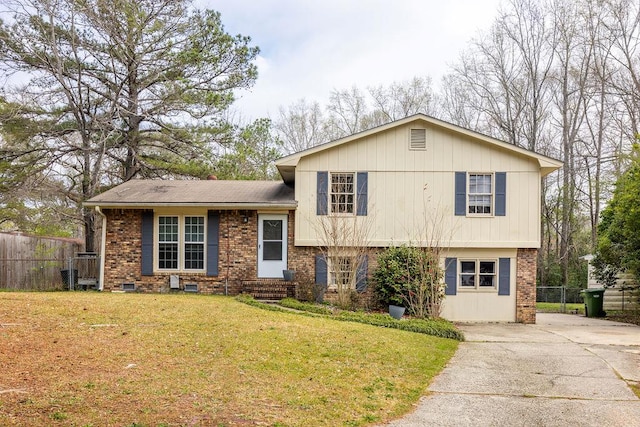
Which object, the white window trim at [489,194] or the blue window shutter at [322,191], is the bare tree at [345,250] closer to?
the blue window shutter at [322,191]

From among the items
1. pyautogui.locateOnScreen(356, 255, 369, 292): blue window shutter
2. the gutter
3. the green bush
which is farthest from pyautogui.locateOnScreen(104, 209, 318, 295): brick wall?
the green bush

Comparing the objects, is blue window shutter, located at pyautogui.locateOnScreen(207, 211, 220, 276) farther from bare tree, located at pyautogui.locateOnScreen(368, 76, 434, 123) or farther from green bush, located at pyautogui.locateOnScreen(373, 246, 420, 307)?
bare tree, located at pyautogui.locateOnScreen(368, 76, 434, 123)

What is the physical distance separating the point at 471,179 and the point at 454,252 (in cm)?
222

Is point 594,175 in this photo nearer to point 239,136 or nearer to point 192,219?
point 239,136

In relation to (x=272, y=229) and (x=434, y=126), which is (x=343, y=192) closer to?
(x=272, y=229)

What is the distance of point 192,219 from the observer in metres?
16.1

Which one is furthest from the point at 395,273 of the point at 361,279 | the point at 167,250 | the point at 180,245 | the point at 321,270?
the point at 167,250

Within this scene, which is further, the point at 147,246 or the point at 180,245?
the point at 180,245

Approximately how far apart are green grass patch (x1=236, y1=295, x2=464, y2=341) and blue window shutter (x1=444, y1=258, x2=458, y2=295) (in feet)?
7.59

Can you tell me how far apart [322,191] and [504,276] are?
586 centimetres

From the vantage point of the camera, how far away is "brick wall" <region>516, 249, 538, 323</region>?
1508 cm

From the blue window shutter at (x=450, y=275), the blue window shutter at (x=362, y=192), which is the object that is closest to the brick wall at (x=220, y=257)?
the blue window shutter at (x=362, y=192)

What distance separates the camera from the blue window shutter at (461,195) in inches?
603

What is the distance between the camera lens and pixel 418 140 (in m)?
15.5
